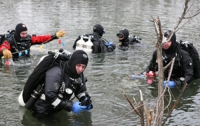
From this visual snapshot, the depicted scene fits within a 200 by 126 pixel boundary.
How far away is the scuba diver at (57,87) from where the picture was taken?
14.6 ft

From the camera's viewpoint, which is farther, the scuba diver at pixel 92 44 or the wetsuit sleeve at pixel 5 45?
the scuba diver at pixel 92 44

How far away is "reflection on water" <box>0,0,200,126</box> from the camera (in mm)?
5113

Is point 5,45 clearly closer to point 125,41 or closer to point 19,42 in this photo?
point 19,42

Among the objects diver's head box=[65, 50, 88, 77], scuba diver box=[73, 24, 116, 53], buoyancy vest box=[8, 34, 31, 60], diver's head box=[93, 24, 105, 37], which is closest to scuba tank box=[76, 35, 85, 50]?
scuba diver box=[73, 24, 116, 53]

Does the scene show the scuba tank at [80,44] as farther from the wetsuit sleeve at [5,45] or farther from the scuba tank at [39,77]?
the scuba tank at [39,77]

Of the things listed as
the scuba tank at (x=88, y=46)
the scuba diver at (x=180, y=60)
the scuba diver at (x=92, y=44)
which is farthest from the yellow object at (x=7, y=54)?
the scuba diver at (x=180, y=60)

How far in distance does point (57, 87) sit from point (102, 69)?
3.44 metres

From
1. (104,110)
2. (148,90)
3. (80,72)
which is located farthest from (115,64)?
(80,72)

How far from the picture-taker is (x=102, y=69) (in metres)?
7.80

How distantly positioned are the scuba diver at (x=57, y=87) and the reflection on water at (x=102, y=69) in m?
0.34

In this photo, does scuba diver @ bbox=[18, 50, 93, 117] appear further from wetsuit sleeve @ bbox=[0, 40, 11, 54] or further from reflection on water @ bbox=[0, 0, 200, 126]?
wetsuit sleeve @ bbox=[0, 40, 11, 54]

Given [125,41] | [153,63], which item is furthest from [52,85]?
[125,41]

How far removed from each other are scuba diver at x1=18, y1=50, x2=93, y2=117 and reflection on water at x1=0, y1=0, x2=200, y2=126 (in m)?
0.34

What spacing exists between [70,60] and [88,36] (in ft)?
14.7
